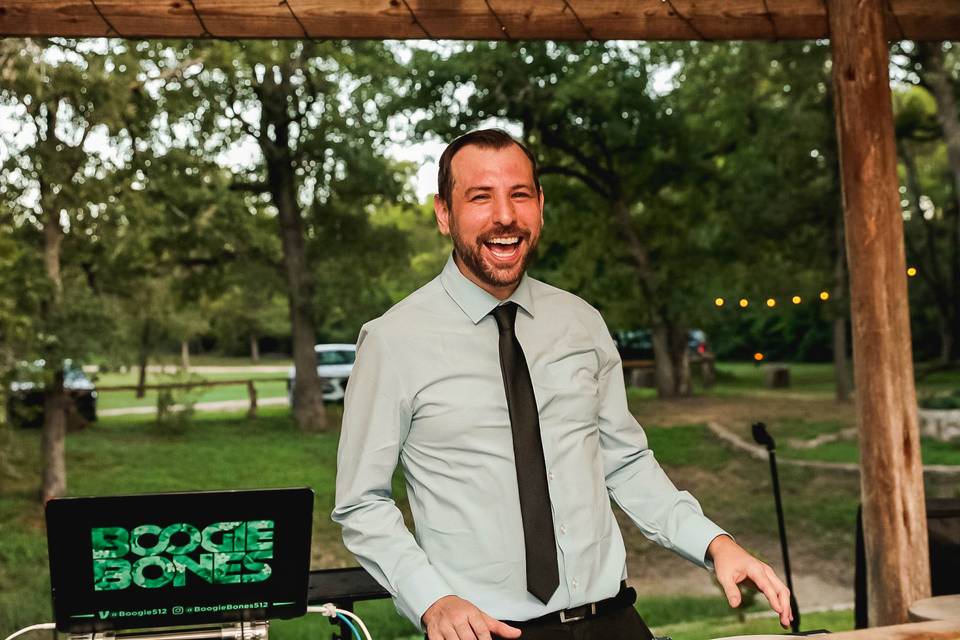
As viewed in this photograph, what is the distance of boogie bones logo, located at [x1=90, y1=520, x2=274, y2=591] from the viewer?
1830mm

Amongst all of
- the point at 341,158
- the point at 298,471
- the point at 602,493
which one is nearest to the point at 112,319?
the point at 298,471

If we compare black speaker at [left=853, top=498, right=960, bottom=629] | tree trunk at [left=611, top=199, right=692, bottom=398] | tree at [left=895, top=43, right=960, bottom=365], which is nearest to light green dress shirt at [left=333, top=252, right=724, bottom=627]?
black speaker at [left=853, top=498, right=960, bottom=629]

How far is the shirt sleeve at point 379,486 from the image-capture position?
5.24 feet

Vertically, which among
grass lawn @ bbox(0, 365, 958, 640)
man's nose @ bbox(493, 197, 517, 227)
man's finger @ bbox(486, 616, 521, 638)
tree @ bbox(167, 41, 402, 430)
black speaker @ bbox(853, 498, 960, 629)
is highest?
tree @ bbox(167, 41, 402, 430)

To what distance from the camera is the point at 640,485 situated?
1.88m

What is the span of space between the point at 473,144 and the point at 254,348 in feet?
42.4

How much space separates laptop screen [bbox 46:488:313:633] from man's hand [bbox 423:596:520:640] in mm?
411

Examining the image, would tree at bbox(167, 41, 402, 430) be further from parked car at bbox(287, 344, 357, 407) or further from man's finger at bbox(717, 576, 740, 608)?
man's finger at bbox(717, 576, 740, 608)

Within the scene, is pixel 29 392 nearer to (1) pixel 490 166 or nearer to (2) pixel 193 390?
(2) pixel 193 390

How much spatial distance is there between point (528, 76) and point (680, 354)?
15.7ft

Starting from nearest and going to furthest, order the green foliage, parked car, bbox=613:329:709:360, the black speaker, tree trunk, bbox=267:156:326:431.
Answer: the black speaker → the green foliage → tree trunk, bbox=267:156:326:431 → parked car, bbox=613:329:709:360

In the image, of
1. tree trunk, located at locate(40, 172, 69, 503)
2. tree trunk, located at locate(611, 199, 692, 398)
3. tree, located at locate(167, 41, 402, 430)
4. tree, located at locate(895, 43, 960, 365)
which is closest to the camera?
tree trunk, located at locate(40, 172, 69, 503)

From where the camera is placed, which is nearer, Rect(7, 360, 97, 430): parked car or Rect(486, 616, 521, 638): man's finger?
Rect(486, 616, 521, 638): man's finger

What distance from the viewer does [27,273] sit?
30.2 feet
